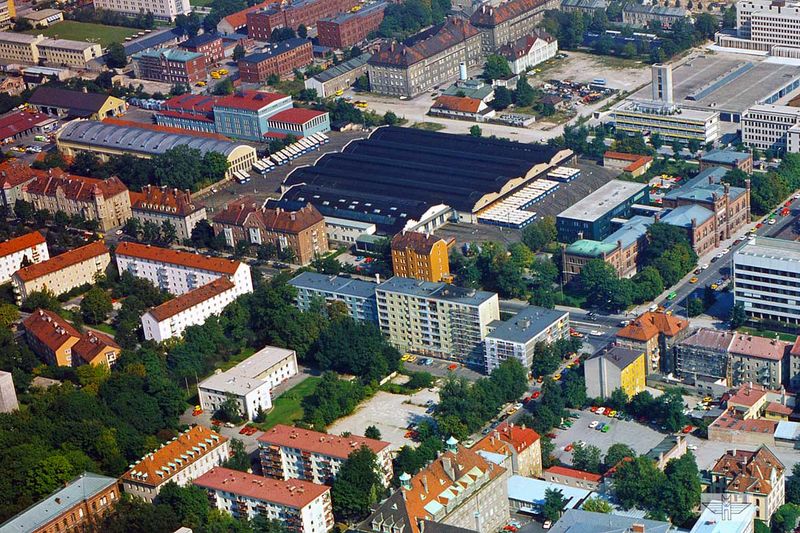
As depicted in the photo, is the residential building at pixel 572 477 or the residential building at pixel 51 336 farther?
the residential building at pixel 51 336

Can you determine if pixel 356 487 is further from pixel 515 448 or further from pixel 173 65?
pixel 173 65

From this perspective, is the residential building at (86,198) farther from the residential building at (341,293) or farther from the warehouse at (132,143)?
the residential building at (341,293)

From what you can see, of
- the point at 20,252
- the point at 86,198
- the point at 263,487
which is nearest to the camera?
the point at 263,487

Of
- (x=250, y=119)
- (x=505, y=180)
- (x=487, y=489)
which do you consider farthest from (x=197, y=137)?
(x=487, y=489)

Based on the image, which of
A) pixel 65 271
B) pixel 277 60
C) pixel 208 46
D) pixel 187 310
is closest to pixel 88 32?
pixel 208 46

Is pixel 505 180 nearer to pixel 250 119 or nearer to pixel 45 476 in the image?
pixel 250 119

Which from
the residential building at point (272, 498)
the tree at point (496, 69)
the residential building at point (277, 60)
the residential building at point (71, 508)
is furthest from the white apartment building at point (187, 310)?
the residential building at point (277, 60)

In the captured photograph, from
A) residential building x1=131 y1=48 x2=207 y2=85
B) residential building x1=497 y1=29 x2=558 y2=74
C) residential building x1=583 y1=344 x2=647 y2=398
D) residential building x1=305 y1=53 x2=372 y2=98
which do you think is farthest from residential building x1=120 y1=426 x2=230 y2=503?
residential building x1=131 y1=48 x2=207 y2=85
